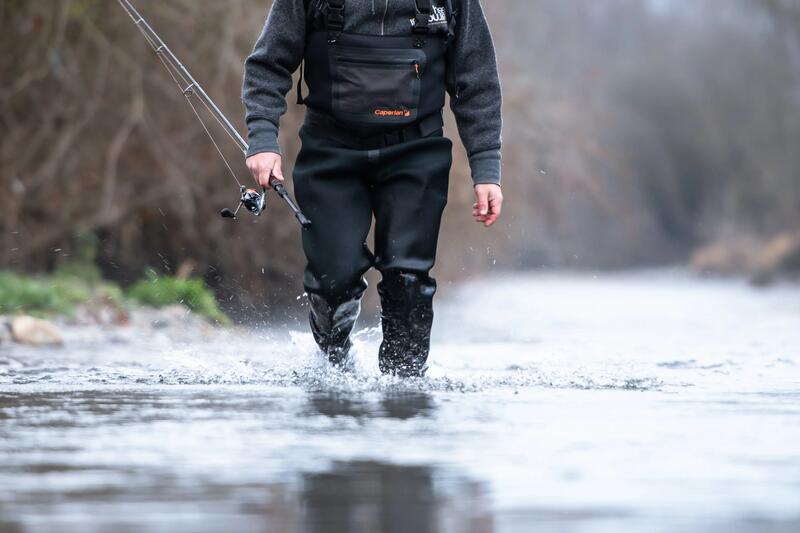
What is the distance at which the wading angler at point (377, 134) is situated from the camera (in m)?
5.96

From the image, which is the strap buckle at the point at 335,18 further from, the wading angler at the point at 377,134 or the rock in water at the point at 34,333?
the rock in water at the point at 34,333

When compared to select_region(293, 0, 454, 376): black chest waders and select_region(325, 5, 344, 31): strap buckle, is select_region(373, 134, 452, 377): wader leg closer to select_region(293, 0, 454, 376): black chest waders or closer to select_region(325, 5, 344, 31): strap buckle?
select_region(293, 0, 454, 376): black chest waders

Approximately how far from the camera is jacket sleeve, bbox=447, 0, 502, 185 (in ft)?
20.2

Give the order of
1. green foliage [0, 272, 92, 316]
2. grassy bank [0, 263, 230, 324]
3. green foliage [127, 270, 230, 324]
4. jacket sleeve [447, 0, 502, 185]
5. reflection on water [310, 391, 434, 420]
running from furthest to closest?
1. green foliage [127, 270, 230, 324]
2. grassy bank [0, 263, 230, 324]
3. green foliage [0, 272, 92, 316]
4. jacket sleeve [447, 0, 502, 185]
5. reflection on water [310, 391, 434, 420]

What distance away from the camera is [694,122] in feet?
138

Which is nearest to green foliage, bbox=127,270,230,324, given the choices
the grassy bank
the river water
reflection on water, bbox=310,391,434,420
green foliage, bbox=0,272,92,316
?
the grassy bank

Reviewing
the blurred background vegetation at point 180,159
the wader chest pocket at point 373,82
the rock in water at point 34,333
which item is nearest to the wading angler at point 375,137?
the wader chest pocket at point 373,82

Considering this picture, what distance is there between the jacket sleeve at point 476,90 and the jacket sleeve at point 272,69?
22.4 inches

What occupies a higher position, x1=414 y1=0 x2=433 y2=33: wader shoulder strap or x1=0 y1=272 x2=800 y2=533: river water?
x1=414 y1=0 x2=433 y2=33: wader shoulder strap

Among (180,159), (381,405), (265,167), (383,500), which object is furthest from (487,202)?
(180,159)

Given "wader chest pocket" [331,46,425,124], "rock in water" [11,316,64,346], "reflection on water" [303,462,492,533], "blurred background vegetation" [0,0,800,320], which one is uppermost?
"blurred background vegetation" [0,0,800,320]

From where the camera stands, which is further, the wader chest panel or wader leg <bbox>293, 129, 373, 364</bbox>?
wader leg <bbox>293, 129, 373, 364</bbox>

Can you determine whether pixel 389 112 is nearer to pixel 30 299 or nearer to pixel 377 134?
pixel 377 134

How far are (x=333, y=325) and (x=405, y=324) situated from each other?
29 centimetres
